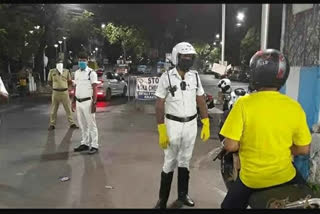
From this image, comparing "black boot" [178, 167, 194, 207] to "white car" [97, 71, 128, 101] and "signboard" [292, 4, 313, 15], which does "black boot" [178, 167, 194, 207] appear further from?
"white car" [97, 71, 128, 101]


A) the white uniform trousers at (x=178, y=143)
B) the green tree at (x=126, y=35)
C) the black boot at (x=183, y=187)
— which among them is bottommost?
the black boot at (x=183, y=187)

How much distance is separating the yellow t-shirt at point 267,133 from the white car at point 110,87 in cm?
1422

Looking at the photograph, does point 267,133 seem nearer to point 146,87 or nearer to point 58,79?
point 58,79

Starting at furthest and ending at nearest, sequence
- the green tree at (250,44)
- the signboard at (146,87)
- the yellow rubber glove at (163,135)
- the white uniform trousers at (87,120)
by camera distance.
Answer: the green tree at (250,44) < the signboard at (146,87) < the white uniform trousers at (87,120) < the yellow rubber glove at (163,135)

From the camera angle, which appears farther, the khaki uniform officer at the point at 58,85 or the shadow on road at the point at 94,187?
the khaki uniform officer at the point at 58,85

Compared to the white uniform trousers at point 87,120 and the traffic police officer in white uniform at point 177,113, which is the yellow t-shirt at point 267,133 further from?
the white uniform trousers at point 87,120

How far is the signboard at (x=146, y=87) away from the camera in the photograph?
1445 cm

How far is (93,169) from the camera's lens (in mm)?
6336

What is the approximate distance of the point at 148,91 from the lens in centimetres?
1457

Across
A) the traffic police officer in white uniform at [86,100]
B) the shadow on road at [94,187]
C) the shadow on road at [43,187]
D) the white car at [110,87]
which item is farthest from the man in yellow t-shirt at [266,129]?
the white car at [110,87]

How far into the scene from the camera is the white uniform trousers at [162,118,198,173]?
4609mm

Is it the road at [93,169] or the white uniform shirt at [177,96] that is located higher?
the white uniform shirt at [177,96]

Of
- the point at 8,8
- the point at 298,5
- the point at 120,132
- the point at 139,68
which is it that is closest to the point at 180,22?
the point at 139,68
